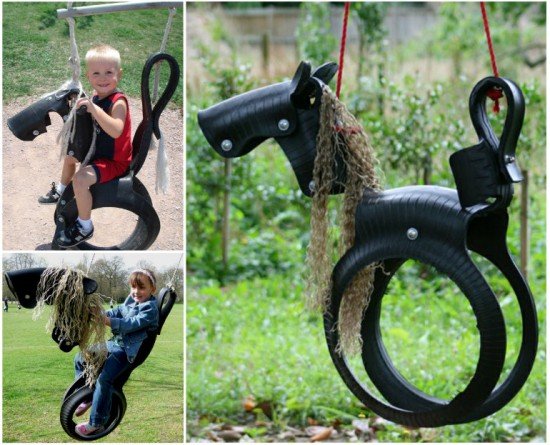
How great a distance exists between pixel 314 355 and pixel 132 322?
1626 mm

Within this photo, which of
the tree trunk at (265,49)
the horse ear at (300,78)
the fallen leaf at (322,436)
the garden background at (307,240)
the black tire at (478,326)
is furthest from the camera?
the tree trunk at (265,49)

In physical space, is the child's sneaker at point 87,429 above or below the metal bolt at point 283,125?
below

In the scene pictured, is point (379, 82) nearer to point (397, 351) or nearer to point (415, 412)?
point (397, 351)

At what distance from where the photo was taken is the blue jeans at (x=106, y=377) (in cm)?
229

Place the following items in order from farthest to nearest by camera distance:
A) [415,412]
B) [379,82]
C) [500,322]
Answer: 1. [379,82]
2. [415,412]
3. [500,322]

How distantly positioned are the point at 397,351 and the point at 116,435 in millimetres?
1522

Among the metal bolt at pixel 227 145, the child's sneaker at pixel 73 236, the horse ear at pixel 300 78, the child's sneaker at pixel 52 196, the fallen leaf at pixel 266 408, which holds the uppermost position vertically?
the horse ear at pixel 300 78

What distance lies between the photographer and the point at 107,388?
234cm

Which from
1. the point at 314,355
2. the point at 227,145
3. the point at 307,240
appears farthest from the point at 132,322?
the point at 307,240

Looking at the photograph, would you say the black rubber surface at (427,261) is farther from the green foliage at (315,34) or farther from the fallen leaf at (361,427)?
the green foliage at (315,34)

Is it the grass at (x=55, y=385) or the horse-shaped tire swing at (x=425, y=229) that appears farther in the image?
the grass at (x=55, y=385)

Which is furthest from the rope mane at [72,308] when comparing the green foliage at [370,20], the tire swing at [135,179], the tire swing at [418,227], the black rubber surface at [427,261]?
the green foliage at [370,20]

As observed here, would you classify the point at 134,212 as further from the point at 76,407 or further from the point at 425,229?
the point at 425,229

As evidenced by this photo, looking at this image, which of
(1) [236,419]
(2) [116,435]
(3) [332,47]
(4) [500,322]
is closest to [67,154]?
(2) [116,435]
